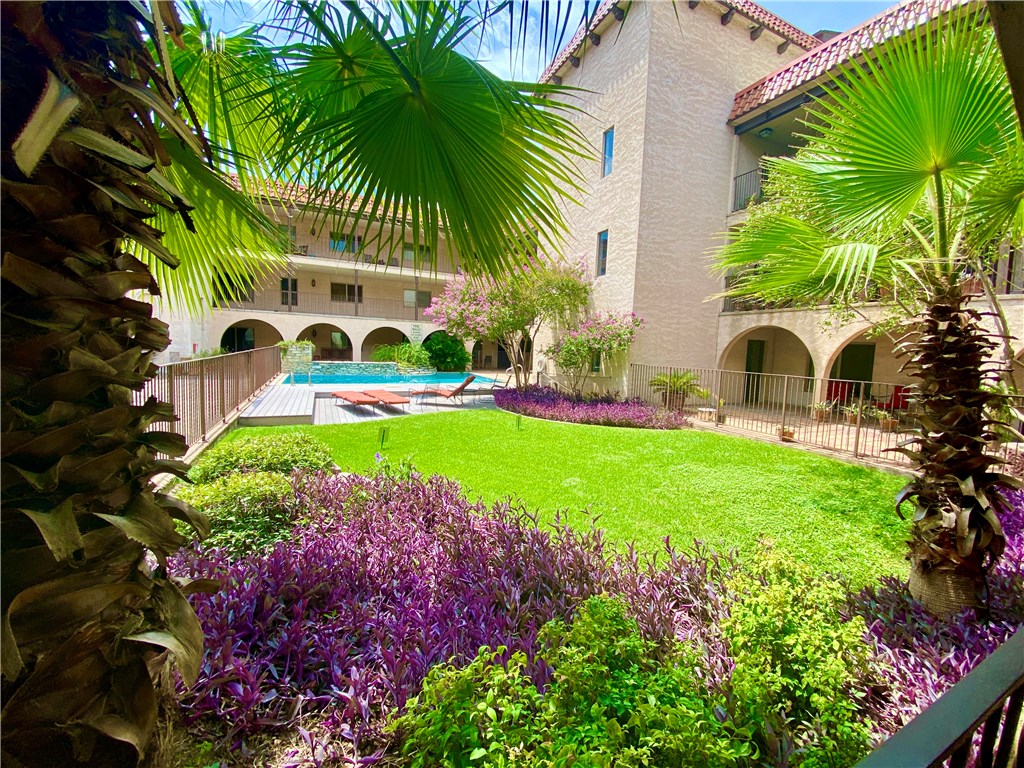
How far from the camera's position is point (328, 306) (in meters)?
25.8

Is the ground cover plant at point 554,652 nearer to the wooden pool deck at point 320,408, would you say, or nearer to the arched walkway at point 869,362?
the wooden pool deck at point 320,408

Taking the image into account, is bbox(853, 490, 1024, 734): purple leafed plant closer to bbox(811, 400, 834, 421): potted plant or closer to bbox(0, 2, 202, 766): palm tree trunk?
bbox(0, 2, 202, 766): palm tree trunk

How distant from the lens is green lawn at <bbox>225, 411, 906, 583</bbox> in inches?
A: 190

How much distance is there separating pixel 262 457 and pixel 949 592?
644cm

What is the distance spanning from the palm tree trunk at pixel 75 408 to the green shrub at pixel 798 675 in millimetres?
2159

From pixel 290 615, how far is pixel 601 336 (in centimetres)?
1264

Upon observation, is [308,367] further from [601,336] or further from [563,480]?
[563,480]

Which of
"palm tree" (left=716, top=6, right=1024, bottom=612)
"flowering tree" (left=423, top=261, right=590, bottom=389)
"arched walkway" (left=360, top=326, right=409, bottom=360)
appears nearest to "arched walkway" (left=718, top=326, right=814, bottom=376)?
"flowering tree" (left=423, top=261, right=590, bottom=389)

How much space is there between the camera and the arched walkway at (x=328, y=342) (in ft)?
94.2

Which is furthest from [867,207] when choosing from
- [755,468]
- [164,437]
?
[755,468]

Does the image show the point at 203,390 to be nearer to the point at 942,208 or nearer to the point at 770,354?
the point at 942,208

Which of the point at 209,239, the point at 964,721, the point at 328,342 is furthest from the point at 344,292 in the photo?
the point at 964,721

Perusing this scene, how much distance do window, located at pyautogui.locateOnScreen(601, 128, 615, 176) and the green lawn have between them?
32.8 feet

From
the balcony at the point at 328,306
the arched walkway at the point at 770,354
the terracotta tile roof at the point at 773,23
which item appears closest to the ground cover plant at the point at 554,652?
the arched walkway at the point at 770,354
